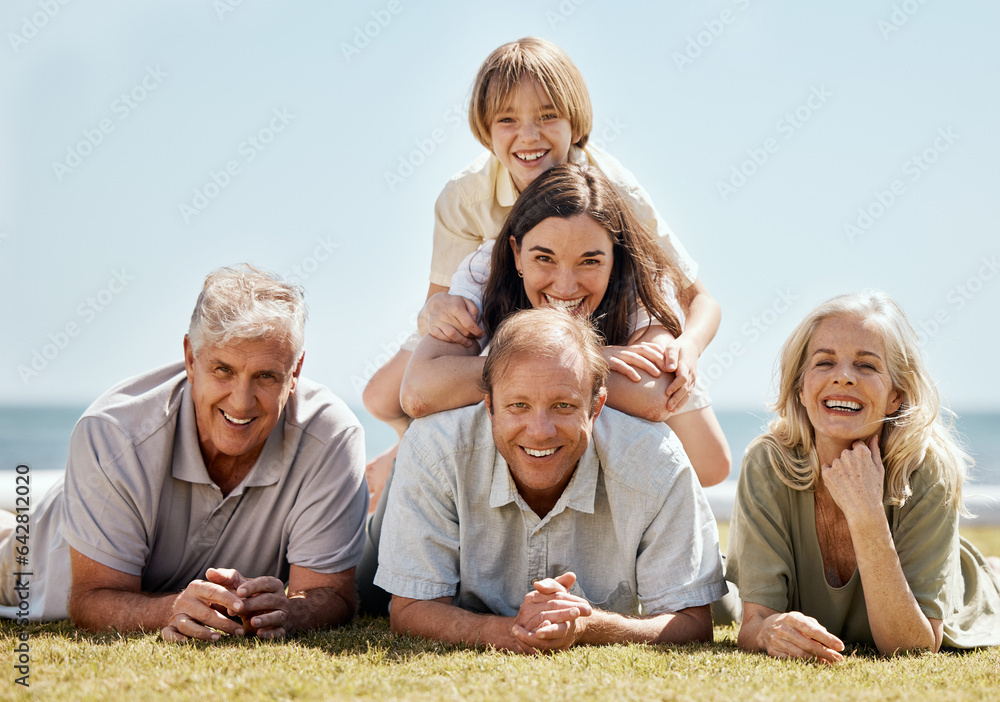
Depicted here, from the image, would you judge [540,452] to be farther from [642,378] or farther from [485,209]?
[485,209]

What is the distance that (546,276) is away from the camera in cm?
471

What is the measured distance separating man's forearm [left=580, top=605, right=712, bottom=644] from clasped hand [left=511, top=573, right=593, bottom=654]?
10 centimetres

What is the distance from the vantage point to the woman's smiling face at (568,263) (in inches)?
184

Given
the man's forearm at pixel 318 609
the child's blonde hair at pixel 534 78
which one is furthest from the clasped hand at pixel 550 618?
the child's blonde hair at pixel 534 78

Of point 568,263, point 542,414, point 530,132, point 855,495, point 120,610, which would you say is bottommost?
point 120,610

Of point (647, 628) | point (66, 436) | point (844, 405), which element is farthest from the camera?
point (66, 436)

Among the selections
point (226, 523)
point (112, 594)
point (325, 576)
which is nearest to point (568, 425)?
point (325, 576)

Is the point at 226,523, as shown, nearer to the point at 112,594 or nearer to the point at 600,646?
the point at 112,594

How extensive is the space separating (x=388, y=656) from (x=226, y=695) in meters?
0.75

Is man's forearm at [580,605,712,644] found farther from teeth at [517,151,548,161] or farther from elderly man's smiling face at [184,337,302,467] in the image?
teeth at [517,151,548,161]

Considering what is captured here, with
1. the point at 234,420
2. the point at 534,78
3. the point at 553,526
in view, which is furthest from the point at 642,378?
the point at 534,78

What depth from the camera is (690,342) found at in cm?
483

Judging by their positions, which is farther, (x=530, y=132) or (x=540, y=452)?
(x=530, y=132)

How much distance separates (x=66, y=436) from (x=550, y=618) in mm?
41797
